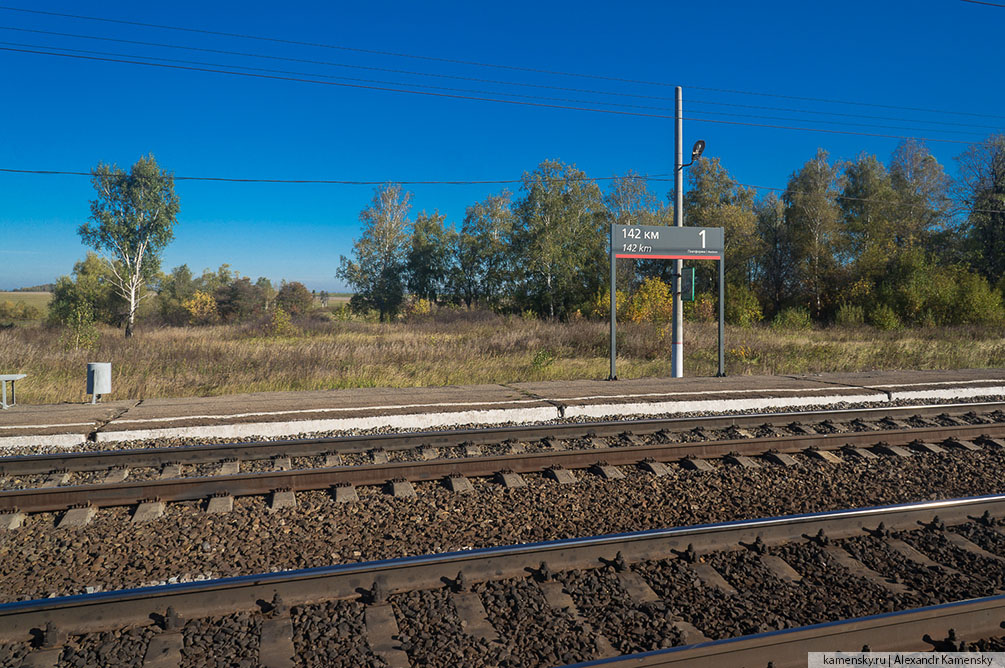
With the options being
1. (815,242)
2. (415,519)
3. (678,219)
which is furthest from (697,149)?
(815,242)

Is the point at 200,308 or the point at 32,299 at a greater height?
the point at 32,299

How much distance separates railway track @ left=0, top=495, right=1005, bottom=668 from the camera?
12.0 feet

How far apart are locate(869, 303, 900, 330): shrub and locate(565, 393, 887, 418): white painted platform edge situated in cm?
2781

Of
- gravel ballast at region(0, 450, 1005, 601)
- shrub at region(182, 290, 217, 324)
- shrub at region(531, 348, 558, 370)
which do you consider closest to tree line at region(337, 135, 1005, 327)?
shrub at region(182, 290, 217, 324)

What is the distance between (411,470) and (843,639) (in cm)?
452

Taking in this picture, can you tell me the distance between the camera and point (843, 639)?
3562 millimetres

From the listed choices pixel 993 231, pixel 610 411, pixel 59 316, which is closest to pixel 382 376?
pixel 610 411

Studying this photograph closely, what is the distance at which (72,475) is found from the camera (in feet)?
24.7

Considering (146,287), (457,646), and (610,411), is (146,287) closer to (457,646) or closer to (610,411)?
(610,411)

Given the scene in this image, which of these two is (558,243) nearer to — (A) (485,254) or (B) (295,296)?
(A) (485,254)

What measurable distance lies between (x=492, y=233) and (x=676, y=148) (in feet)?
127

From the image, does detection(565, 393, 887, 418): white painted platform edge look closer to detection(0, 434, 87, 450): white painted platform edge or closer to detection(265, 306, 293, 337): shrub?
detection(0, 434, 87, 450): white painted platform edge

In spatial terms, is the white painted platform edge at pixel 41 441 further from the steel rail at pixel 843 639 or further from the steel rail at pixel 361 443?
the steel rail at pixel 843 639

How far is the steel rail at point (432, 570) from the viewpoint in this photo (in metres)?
A: 3.91
